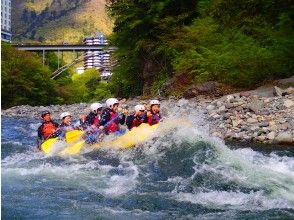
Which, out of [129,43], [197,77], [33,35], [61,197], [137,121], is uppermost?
[33,35]

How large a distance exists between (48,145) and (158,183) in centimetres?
478

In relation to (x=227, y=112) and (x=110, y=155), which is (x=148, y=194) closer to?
(x=110, y=155)

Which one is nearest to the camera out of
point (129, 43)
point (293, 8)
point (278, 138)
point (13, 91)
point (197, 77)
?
point (278, 138)

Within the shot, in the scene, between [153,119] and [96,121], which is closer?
[153,119]

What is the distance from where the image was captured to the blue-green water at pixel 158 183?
612 centimetres

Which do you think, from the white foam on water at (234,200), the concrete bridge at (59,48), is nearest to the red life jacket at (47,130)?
the white foam on water at (234,200)

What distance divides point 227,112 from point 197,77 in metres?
6.11

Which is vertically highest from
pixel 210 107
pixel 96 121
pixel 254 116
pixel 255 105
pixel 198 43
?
pixel 198 43

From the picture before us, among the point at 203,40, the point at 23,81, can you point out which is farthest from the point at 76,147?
the point at 23,81

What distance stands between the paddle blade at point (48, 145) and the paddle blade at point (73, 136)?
1.14ft

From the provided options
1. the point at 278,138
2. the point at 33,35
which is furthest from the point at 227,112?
the point at 33,35

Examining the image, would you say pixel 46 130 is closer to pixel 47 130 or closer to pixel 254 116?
pixel 47 130

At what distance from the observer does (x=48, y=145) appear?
38.4 ft

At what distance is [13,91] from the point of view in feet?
134
